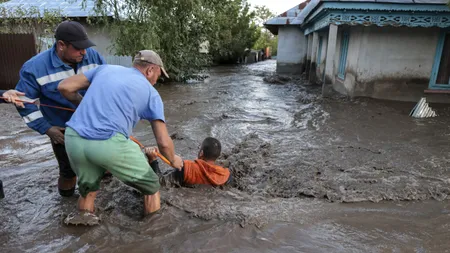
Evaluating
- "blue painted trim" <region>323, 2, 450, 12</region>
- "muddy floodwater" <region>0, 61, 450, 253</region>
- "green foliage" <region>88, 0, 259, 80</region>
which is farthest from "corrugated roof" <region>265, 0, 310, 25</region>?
"muddy floodwater" <region>0, 61, 450, 253</region>

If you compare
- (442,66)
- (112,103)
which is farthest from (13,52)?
(442,66)

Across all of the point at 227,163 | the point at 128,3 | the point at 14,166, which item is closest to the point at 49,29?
the point at 128,3

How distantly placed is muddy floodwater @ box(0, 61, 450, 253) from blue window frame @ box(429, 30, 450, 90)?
2495 millimetres

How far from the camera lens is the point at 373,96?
9148 mm

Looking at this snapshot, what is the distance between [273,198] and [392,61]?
7.11 metres

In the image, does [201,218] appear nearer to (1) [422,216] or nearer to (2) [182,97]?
(1) [422,216]

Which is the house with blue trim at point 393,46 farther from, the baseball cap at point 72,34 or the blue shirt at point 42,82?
the blue shirt at point 42,82

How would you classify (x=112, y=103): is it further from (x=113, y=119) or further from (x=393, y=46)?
(x=393, y=46)

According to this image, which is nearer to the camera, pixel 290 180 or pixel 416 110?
pixel 290 180

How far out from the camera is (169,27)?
12.1m

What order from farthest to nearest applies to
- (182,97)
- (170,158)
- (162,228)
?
(182,97) < (162,228) < (170,158)

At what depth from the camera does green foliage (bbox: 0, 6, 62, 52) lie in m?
11.4

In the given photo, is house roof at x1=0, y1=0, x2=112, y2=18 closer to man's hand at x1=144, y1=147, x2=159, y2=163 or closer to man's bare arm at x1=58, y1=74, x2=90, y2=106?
man's hand at x1=144, y1=147, x2=159, y2=163

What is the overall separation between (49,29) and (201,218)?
10.8 m
